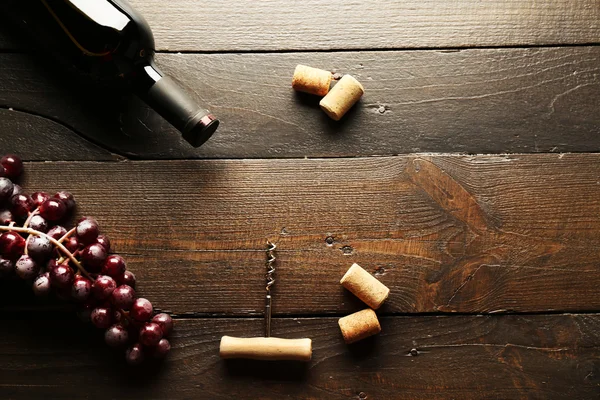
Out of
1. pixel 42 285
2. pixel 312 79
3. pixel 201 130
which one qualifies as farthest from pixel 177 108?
pixel 42 285

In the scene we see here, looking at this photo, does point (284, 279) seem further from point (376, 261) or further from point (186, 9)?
point (186, 9)

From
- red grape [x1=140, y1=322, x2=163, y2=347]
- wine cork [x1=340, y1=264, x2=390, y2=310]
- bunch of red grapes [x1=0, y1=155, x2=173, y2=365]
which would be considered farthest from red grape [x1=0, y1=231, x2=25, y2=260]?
wine cork [x1=340, y1=264, x2=390, y2=310]

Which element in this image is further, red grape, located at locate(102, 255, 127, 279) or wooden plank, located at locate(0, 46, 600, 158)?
wooden plank, located at locate(0, 46, 600, 158)

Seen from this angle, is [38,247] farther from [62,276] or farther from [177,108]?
[177,108]

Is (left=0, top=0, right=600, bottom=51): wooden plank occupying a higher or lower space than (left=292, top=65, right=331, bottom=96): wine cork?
higher

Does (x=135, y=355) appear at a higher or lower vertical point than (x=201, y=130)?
lower

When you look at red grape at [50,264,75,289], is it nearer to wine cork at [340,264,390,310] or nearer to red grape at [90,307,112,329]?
red grape at [90,307,112,329]
